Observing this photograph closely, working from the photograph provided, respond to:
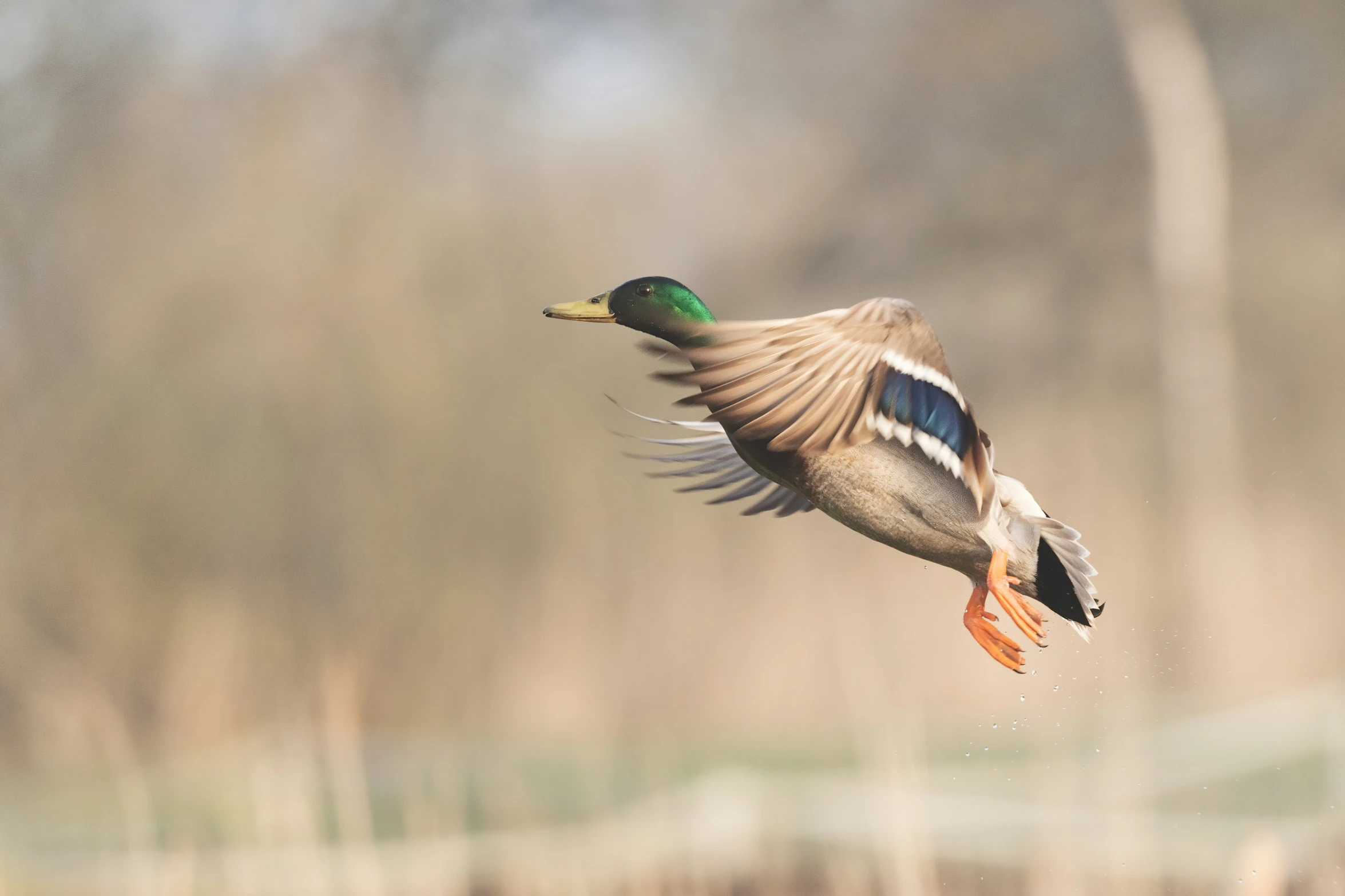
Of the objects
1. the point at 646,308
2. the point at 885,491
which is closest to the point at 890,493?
the point at 885,491

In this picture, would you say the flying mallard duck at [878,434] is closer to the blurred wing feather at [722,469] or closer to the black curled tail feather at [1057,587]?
the black curled tail feather at [1057,587]

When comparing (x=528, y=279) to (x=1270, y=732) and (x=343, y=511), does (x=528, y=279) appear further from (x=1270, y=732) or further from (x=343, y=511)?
(x=1270, y=732)

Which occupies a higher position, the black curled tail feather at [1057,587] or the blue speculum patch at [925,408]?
the blue speculum patch at [925,408]

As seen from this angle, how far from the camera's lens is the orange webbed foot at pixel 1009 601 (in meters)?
0.53

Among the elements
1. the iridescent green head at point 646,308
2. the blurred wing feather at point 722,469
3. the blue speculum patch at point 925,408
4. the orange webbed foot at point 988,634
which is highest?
the iridescent green head at point 646,308

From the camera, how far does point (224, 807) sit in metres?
2.29

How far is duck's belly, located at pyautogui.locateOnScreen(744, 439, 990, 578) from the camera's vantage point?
0.51m

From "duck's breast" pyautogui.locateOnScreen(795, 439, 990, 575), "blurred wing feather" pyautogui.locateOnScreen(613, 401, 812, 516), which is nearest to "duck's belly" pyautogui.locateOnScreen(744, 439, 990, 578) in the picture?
"duck's breast" pyautogui.locateOnScreen(795, 439, 990, 575)

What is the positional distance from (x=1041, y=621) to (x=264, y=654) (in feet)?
8.80

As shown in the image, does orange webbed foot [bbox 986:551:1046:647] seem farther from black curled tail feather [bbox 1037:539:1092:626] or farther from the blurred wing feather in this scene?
the blurred wing feather

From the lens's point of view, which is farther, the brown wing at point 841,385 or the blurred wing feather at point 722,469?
the blurred wing feather at point 722,469

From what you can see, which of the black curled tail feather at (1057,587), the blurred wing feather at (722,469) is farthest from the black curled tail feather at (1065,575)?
the blurred wing feather at (722,469)

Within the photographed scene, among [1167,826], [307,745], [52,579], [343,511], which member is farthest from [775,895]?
[52,579]

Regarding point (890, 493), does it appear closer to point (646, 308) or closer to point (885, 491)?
point (885, 491)
